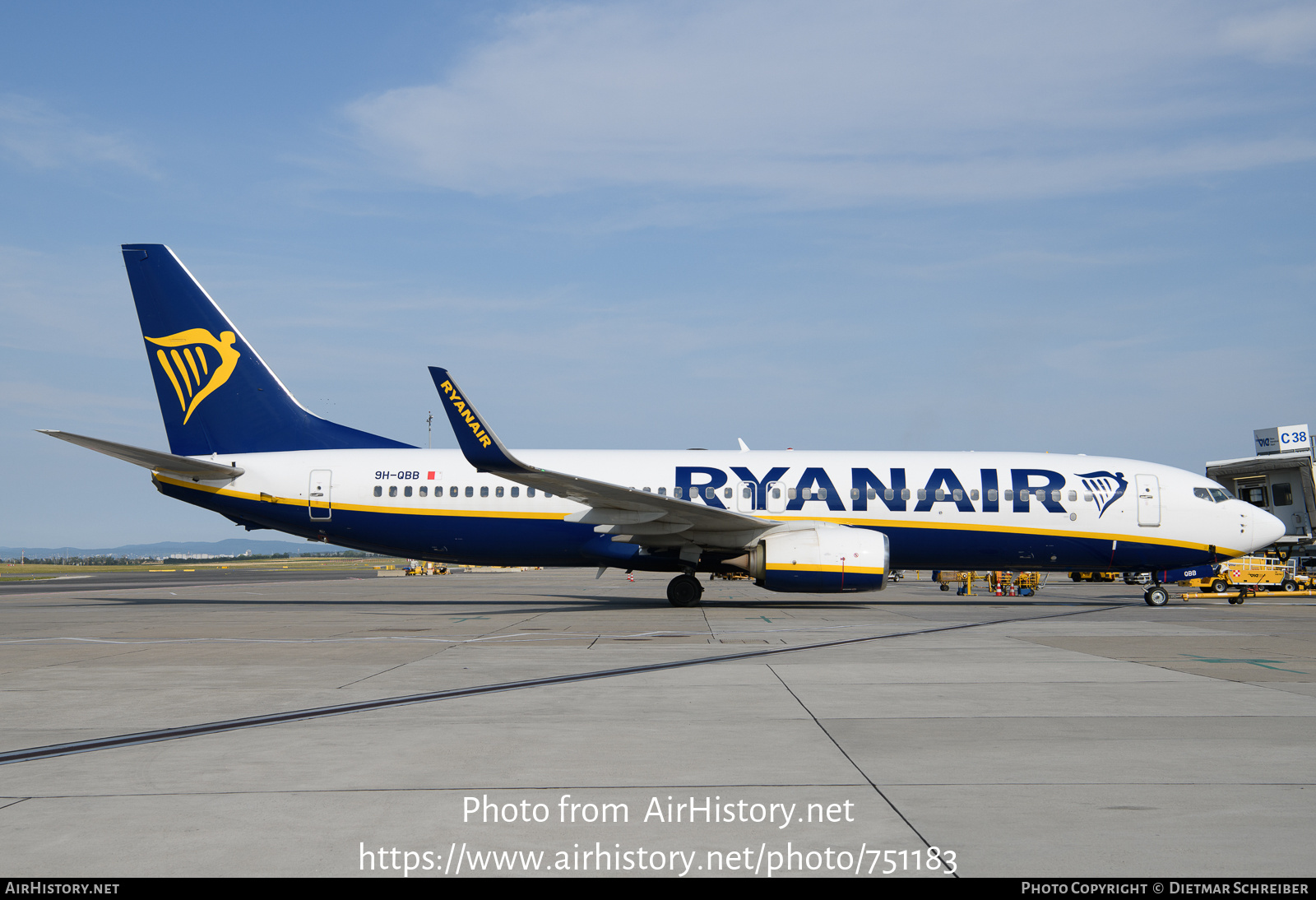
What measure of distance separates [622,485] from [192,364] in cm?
1151

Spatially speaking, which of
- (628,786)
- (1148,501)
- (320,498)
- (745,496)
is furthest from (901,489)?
(628,786)

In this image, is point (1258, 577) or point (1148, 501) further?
point (1258, 577)

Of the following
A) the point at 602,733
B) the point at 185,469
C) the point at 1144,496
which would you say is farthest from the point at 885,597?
the point at 602,733

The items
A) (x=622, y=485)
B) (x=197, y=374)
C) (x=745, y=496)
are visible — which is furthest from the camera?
(x=197, y=374)

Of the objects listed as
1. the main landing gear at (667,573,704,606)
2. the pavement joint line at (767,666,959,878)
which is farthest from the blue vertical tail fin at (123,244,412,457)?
the pavement joint line at (767,666,959,878)

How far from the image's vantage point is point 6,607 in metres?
23.6

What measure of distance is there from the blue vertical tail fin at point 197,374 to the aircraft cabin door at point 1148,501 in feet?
67.6

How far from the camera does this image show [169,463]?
22.2m

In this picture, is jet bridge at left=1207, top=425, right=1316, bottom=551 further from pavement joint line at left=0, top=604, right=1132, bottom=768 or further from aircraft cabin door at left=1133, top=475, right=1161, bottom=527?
pavement joint line at left=0, top=604, right=1132, bottom=768

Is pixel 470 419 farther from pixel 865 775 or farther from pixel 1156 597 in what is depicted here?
pixel 1156 597

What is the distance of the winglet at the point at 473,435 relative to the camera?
1903 centimetres

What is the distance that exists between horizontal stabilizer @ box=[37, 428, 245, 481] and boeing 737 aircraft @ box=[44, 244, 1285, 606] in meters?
0.04

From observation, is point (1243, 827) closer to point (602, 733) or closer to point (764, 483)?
point (602, 733)

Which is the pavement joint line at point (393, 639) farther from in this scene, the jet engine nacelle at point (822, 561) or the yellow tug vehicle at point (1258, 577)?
the yellow tug vehicle at point (1258, 577)
